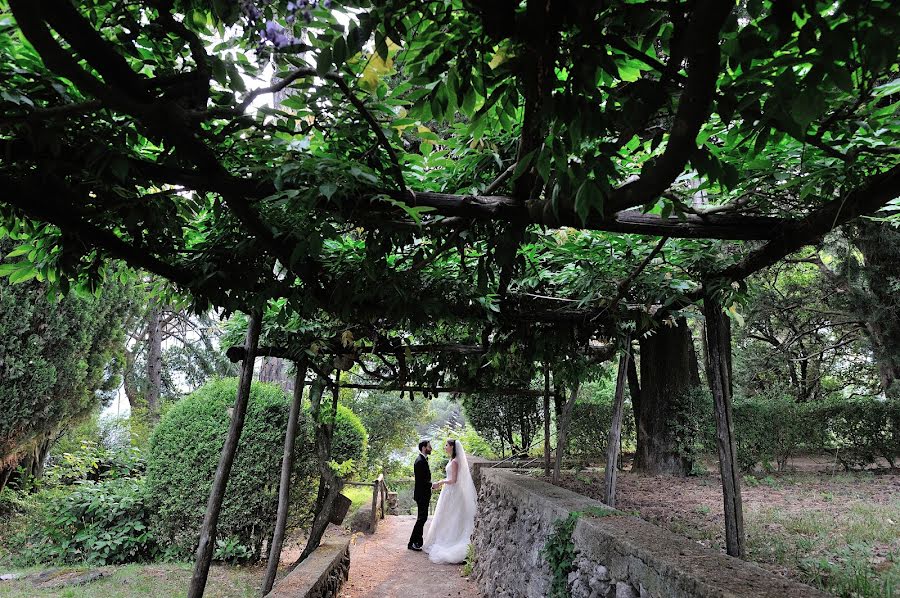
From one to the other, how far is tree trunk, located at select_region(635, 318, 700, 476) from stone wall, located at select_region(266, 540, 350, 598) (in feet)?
18.1

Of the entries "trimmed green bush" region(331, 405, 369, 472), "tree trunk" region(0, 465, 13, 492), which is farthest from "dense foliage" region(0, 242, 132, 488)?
"trimmed green bush" region(331, 405, 369, 472)

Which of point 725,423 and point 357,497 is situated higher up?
point 725,423

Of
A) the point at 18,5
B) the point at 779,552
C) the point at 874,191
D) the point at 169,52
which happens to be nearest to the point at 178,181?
the point at 169,52

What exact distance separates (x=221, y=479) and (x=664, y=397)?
771cm

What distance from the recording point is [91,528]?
7.46m

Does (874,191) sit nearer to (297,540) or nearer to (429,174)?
(429,174)

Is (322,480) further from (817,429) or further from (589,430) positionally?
(817,429)

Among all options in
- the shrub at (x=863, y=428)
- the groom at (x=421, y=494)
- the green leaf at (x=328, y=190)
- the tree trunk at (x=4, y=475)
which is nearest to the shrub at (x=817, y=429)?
the shrub at (x=863, y=428)

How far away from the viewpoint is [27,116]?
1691 mm

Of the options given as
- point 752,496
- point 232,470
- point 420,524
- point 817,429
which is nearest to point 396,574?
point 420,524

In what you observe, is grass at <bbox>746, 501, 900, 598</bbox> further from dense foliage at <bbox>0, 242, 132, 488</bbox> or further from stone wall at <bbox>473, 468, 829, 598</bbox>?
dense foliage at <bbox>0, 242, 132, 488</bbox>

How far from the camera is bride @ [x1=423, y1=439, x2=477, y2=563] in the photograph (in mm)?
8164

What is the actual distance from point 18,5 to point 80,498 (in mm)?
8505

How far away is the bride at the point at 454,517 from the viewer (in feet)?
26.8
